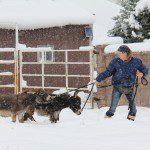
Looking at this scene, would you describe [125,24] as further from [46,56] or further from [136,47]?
[136,47]

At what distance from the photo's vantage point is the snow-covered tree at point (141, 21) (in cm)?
2086

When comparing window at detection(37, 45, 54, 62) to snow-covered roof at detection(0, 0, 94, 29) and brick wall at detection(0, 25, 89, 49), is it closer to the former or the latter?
brick wall at detection(0, 25, 89, 49)

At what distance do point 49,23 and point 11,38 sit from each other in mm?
1882

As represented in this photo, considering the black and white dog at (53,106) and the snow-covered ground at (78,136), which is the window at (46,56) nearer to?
the black and white dog at (53,106)

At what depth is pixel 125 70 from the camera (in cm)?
1104

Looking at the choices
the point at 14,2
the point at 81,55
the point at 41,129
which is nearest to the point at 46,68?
the point at 81,55

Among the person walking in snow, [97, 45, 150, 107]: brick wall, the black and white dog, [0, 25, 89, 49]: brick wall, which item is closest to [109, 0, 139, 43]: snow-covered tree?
[0, 25, 89, 49]: brick wall

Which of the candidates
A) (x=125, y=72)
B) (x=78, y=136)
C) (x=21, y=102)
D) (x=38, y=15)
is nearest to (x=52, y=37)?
(x=38, y=15)

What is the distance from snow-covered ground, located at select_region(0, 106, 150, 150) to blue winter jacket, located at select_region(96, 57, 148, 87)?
0.90 meters

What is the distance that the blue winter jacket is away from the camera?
36.0ft

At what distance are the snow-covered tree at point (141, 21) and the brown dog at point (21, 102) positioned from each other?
10.6 m

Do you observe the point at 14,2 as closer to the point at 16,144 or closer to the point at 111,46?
the point at 111,46

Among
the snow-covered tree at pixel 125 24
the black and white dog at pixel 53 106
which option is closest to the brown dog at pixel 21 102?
the black and white dog at pixel 53 106

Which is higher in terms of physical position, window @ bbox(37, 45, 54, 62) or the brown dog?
window @ bbox(37, 45, 54, 62)
